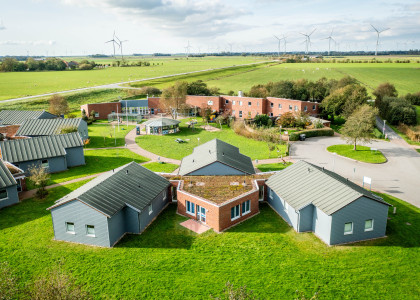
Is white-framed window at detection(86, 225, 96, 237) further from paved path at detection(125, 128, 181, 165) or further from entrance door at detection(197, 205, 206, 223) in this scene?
paved path at detection(125, 128, 181, 165)

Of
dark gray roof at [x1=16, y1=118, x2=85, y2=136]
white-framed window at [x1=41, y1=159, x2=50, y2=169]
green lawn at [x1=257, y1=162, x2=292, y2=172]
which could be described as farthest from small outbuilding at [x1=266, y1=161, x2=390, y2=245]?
dark gray roof at [x1=16, y1=118, x2=85, y2=136]

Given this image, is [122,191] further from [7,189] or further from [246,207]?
[7,189]

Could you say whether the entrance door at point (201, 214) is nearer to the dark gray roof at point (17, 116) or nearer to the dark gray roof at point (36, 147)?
the dark gray roof at point (36, 147)

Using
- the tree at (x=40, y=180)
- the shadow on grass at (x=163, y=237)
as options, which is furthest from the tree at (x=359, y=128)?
the tree at (x=40, y=180)

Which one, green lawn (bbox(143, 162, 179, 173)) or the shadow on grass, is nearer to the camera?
the shadow on grass

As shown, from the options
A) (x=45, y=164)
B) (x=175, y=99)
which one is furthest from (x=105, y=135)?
(x=175, y=99)

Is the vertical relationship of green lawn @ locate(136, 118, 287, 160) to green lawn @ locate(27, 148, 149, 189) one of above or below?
above
